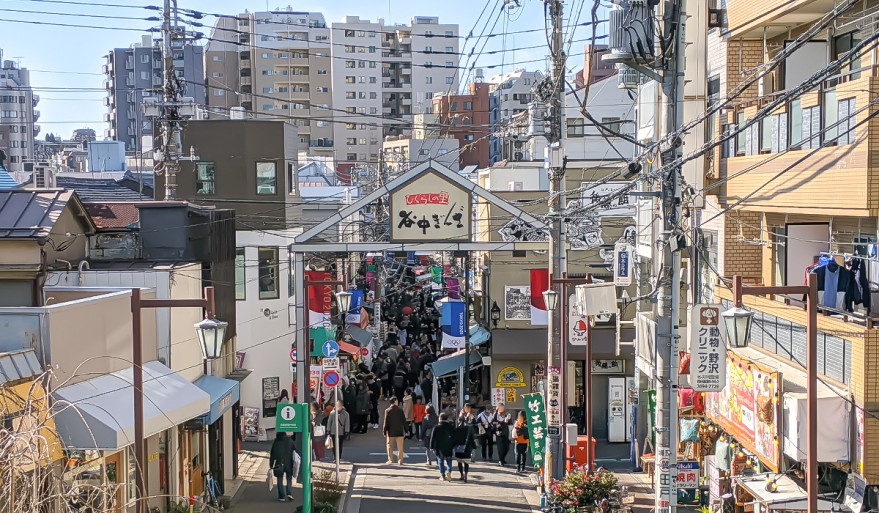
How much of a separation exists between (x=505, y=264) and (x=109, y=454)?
18251 mm

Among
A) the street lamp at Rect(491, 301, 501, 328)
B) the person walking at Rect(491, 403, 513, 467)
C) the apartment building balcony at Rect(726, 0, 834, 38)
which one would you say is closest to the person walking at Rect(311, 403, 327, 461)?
the person walking at Rect(491, 403, 513, 467)

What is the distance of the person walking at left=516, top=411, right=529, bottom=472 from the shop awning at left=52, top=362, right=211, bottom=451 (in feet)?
30.7

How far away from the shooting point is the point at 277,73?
94750 mm

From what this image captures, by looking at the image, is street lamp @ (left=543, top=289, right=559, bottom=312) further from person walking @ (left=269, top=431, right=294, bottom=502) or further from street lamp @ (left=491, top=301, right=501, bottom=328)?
street lamp @ (left=491, top=301, right=501, bottom=328)

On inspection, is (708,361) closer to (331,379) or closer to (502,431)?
(502,431)

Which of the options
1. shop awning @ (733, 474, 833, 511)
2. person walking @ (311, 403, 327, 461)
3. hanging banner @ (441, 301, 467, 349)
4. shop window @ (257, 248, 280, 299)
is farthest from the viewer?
shop window @ (257, 248, 280, 299)

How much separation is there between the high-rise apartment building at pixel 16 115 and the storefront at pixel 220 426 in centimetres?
7886

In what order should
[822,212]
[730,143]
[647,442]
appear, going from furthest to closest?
[647,442] < [730,143] < [822,212]

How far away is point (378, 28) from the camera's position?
10138cm

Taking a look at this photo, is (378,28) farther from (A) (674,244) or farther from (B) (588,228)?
(A) (674,244)

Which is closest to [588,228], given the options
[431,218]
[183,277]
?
[431,218]

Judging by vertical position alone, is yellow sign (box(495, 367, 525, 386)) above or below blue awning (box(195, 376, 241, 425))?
below

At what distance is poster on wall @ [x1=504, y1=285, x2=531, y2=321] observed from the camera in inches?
1242

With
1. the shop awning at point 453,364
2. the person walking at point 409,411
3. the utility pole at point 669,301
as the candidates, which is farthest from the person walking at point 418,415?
the utility pole at point 669,301
